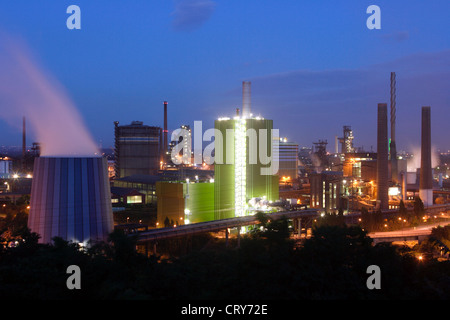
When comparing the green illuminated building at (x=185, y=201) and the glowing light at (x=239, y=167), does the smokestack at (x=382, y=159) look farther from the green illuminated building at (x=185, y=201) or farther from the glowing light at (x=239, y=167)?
the green illuminated building at (x=185, y=201)

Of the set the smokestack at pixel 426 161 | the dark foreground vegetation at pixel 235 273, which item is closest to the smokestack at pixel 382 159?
the smokestack at pixel 426 161

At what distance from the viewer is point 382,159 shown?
139 feet

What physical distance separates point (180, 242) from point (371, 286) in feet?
50.2

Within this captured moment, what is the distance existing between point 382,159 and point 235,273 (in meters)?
35.6

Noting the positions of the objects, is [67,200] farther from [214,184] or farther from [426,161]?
[426,161]

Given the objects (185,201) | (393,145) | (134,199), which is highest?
(393,145)

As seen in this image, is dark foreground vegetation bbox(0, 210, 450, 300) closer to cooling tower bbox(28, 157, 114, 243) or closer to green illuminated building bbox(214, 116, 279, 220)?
cooling tower bbox(28, 157, 114, 243)

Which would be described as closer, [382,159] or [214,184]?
[214,184]

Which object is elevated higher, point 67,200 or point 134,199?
point 67,200

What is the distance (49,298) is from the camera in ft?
29.6

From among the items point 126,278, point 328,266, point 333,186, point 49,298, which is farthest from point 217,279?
point 333,186

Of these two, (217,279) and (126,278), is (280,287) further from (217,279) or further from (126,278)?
(126,278)

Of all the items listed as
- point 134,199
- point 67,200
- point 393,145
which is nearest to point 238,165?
point 134,199

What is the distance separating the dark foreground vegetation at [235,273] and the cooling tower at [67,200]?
1.64m
